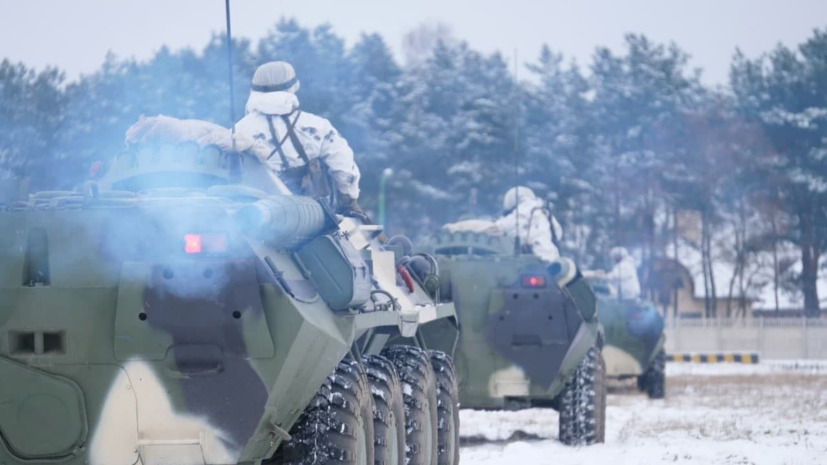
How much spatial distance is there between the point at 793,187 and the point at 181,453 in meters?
50.0

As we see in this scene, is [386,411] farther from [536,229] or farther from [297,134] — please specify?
[536,229]

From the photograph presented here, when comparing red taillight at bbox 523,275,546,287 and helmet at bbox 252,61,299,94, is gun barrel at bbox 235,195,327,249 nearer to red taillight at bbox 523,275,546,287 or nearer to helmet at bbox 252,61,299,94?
helmet at bbox 252,61,299,94

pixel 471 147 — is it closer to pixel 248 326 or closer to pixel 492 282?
pixel 492 282

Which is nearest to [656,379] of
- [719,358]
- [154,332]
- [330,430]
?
[719,358]

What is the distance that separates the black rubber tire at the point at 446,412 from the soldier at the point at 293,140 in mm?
1168

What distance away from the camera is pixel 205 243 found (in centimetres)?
711

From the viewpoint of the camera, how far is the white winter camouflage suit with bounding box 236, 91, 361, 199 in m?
11.2

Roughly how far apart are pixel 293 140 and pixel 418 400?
7.14 feet

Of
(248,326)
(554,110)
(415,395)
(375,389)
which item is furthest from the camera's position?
(554,110)

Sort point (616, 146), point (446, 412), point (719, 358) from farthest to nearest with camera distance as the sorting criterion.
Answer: point (616, 146), point (719, 358), point (446, 412)

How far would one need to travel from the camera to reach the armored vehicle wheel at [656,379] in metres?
23.7

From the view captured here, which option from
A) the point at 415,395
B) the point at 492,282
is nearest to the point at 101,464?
the point at 415,395

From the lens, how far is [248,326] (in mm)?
7129

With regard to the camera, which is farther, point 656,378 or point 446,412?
point 656,378
